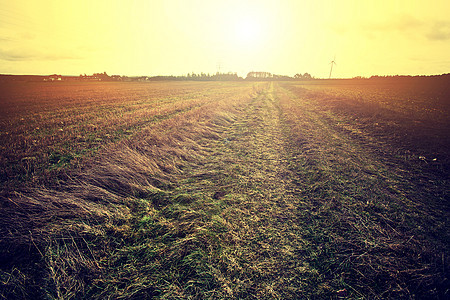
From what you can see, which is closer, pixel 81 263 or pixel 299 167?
pixel 81 263

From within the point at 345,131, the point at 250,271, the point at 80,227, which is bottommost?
the point at 250,271

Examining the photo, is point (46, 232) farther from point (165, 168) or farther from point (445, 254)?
point (445, 254)

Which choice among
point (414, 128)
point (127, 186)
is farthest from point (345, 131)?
point (127, 186)

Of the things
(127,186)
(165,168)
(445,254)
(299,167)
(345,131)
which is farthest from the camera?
(345,131)

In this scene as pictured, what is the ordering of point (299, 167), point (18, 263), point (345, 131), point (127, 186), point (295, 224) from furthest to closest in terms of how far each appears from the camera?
point (345, 131), point (299, 167), point (127, 186), point (295, 224), point (18, 263)

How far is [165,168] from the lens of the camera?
5.47 meters

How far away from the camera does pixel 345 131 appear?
33.7 ft

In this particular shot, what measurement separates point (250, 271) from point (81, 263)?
7.80 feet

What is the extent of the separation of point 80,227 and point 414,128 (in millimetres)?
15634

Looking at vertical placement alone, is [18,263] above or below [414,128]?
below

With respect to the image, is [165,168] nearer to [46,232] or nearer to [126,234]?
[126,234]

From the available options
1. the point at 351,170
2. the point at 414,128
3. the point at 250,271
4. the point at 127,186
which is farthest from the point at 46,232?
the point at 414,128

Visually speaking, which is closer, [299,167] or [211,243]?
[211,243]

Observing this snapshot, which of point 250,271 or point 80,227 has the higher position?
point 80,227
